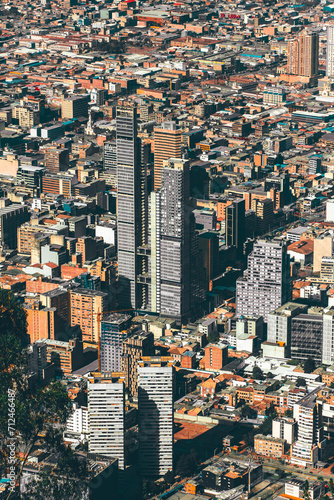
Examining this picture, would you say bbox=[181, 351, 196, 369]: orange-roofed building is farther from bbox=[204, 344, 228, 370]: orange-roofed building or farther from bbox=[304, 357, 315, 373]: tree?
bbox=[304, 357, 315, 373]: tree

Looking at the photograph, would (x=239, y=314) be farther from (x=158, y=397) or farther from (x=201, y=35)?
(x=201, y=35)

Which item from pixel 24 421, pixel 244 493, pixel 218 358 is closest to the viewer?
pixel 24 421

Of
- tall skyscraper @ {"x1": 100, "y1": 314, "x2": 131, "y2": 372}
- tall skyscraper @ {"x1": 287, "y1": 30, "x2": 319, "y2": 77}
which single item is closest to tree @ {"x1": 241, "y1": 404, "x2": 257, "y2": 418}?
tall skyscraper @ {"x1": 100, "y1": 314, "x2": 131, "y2": 372}

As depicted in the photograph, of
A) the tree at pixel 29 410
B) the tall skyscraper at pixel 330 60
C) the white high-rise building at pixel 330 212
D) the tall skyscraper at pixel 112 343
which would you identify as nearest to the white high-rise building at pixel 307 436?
the tall skyscraper at pixel 112 343

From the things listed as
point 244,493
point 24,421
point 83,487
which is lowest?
point 244,493

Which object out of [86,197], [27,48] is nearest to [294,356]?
[86,197]

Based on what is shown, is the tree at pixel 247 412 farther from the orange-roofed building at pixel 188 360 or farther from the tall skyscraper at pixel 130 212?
the tall skyscraper at pixel 130 212
